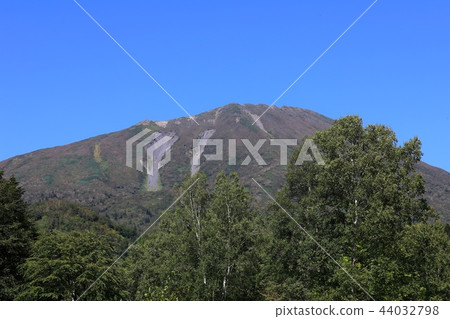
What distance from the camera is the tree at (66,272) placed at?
45406mm

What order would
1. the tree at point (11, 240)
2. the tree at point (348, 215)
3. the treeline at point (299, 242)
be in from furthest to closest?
the tree at point (11, 240) → the treeline at point (299, 242) → the tree at point (348, 215)

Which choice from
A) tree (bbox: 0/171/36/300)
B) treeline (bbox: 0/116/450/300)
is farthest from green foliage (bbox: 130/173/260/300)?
tree (bbox: 0/171/36/300)

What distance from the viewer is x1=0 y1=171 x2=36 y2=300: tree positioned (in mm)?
46750

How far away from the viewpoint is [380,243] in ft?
123

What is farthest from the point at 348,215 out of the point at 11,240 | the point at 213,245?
the point at 11,240

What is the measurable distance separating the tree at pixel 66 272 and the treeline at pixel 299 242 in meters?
0.13

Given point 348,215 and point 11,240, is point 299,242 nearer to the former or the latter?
point 348,215

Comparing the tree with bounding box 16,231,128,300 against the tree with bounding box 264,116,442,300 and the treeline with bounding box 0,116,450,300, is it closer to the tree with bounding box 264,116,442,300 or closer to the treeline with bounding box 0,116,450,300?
the treeline with bounding box 0,116,450,300

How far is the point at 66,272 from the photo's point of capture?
46781mm

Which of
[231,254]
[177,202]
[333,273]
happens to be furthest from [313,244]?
[177,202]

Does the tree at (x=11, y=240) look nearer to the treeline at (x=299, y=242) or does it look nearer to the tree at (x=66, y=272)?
the treeline at (x=299, y=242)

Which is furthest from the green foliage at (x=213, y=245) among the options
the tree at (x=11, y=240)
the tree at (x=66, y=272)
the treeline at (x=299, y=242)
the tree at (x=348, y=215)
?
the tree at (x=11, y=240)
